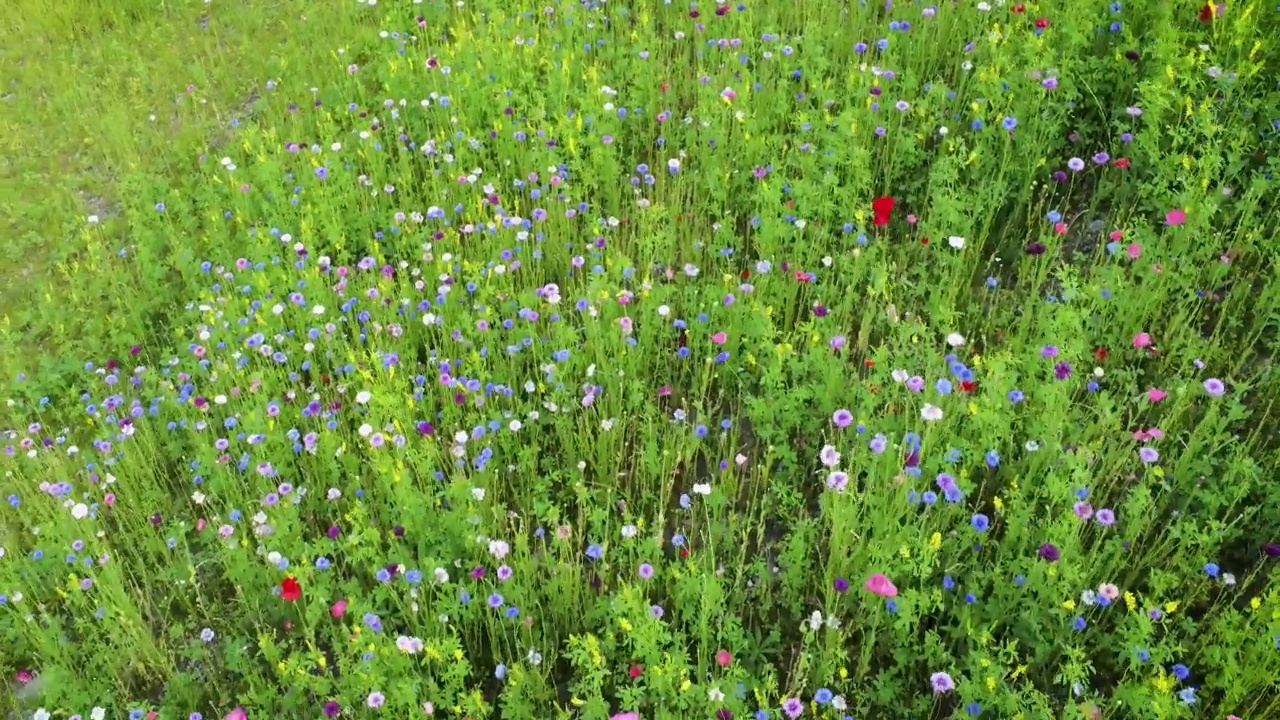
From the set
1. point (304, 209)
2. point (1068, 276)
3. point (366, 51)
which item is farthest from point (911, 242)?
point (366, 51)

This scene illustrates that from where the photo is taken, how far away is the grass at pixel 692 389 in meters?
3.39

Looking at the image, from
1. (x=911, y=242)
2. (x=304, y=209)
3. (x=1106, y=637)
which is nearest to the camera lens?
(x=1106, y=637)

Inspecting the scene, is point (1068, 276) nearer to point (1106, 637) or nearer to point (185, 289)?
point (1106, 637)

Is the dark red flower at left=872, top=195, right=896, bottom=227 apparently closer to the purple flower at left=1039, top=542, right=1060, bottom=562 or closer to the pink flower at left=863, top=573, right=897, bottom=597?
the purple flower at left=1039, top=542, right=1060, bottom=562

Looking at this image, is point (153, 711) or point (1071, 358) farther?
point (1071, 358)

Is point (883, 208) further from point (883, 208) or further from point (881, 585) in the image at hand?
point (881, 585)

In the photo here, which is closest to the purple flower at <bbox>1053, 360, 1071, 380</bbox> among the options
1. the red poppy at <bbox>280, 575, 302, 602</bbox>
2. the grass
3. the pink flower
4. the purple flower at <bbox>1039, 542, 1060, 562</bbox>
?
the grass

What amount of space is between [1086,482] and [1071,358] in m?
0.69

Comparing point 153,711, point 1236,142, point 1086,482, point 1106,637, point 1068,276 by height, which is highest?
point 1236,142

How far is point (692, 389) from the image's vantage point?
438cm

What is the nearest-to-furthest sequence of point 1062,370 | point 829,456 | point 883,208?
point 829,456 → point 1062,370 → point 883,208

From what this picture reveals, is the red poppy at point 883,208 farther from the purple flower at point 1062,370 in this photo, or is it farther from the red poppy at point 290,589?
the red poppy at point 290,589

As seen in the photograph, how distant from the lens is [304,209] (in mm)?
5746

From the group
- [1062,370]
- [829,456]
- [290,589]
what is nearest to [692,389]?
[829,456]
